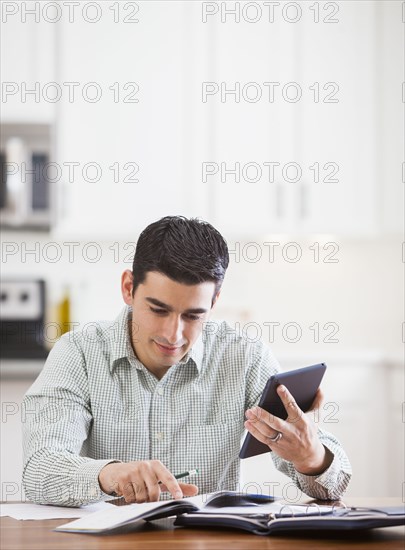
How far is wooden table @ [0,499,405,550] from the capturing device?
1.18 meters

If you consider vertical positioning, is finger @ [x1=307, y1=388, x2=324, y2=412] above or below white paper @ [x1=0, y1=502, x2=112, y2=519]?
above

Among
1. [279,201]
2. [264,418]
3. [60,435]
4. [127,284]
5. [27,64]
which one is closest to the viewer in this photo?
[264,418]

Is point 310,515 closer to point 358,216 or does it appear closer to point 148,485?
point 148,485

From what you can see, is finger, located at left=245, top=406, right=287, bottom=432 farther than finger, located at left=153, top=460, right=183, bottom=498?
Yes

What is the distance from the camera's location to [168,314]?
184 centimetres

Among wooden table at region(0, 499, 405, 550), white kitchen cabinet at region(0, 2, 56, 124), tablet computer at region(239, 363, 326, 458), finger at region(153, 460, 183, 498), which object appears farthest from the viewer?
white kitchen cabinet at region(0, 2, 56, 124)

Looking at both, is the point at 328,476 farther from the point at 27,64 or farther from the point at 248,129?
the point at 27,64

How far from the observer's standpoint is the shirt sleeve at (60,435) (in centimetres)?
154

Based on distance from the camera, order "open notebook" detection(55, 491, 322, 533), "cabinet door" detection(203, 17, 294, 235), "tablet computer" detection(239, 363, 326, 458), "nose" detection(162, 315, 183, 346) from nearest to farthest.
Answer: "open notebook" detection(55, 491, 322, 533) → "tablet computer" detection(239, 363, 326, 458) → "nose" detection(162, 315, 183, 346) → "cabinet door" detection(203, 17, 294, 235)

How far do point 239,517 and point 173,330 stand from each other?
593 millimetres

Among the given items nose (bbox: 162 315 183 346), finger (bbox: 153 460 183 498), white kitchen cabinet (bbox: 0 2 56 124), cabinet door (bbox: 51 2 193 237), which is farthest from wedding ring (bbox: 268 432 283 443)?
white kitchen cabinet (bbox: 0 2 56 124)

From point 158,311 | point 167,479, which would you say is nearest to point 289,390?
point 167,479

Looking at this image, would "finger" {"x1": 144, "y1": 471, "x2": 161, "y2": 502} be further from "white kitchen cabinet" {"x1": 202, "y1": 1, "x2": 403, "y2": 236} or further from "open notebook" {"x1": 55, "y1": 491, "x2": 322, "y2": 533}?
"white kitchen cabinet" {"x1": 202, "y1": 1, "x2": 403, "y2": 236}

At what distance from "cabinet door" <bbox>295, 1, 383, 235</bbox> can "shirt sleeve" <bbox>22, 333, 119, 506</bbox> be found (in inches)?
84.3
